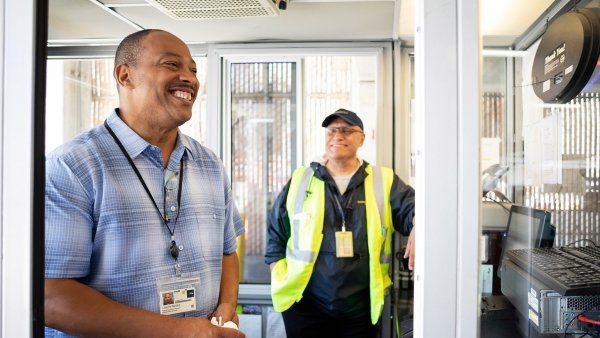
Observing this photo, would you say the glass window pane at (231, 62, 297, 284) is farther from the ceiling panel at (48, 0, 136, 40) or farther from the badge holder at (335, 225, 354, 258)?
the badge holder at (335, 225, 354, 258)

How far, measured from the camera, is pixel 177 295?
1.49 metres

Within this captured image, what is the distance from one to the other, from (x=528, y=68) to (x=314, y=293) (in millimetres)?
1632

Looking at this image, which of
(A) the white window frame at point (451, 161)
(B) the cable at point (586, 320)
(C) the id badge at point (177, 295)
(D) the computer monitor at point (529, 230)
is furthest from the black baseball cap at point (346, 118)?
(A) the white window frame at point (451, 161)

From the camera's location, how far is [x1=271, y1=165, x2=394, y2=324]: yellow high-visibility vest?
2615 mm

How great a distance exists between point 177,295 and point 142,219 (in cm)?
26

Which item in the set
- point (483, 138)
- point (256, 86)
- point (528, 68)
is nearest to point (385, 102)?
point (256, 86)

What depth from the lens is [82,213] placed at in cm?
133

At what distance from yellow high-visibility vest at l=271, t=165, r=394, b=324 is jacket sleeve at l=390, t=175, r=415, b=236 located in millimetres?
33

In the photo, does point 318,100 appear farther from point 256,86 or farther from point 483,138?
point 483,138

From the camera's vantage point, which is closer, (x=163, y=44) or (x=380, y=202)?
(x=163, y=44)

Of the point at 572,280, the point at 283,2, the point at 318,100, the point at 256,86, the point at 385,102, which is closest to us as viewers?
the point at 572,280

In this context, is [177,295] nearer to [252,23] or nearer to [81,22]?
[252,23]

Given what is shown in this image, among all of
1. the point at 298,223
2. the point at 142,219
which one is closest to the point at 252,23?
the point at 298,223

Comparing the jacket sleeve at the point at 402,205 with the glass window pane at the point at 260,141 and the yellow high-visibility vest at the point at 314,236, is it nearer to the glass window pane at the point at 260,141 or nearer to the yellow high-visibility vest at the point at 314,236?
the yellow high-visibility vest at the point at 314,236
